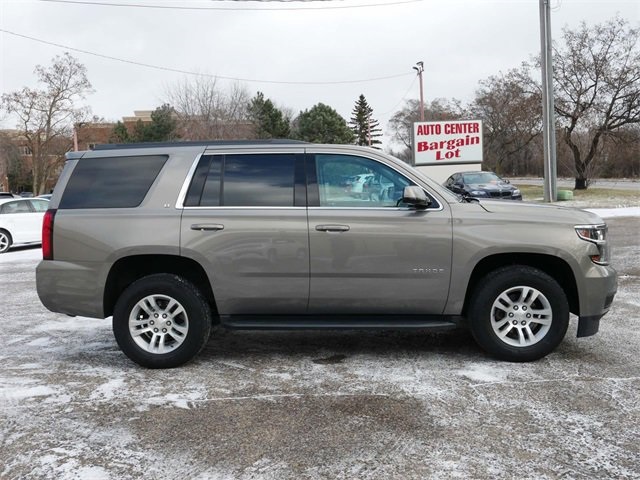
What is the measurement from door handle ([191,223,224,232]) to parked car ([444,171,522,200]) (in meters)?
17.1

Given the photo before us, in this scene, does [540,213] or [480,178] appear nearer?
[540,213]

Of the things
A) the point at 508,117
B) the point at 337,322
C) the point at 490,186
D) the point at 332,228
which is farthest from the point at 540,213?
the point at 508,117

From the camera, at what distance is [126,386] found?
13.9 ft

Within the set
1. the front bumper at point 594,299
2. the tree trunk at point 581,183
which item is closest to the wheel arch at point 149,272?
the front bumper at point 594,299

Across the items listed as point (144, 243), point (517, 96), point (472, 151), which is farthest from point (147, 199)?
point (517, 96)

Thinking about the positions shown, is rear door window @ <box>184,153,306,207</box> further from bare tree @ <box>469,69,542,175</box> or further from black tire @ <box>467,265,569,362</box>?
bare tree @ <box>469,69,542,175</box>

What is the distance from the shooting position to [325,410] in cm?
373

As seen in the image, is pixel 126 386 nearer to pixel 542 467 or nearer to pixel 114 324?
pixel 114 324

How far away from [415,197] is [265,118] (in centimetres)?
4812

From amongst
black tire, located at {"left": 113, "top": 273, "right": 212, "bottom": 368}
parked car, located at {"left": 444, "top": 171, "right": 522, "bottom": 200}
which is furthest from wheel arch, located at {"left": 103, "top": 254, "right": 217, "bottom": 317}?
parked car, located at {"left": 444, "top": 171, "right": 522, "bottom": 200}

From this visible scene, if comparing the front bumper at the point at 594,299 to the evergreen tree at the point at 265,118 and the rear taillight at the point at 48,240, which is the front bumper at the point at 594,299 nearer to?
the rear taillight at the point at 48,240

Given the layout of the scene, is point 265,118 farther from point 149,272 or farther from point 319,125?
point 149,272

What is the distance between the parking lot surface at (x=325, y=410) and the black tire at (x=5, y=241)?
10.5 m

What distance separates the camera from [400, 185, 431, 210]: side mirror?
4348 mm
